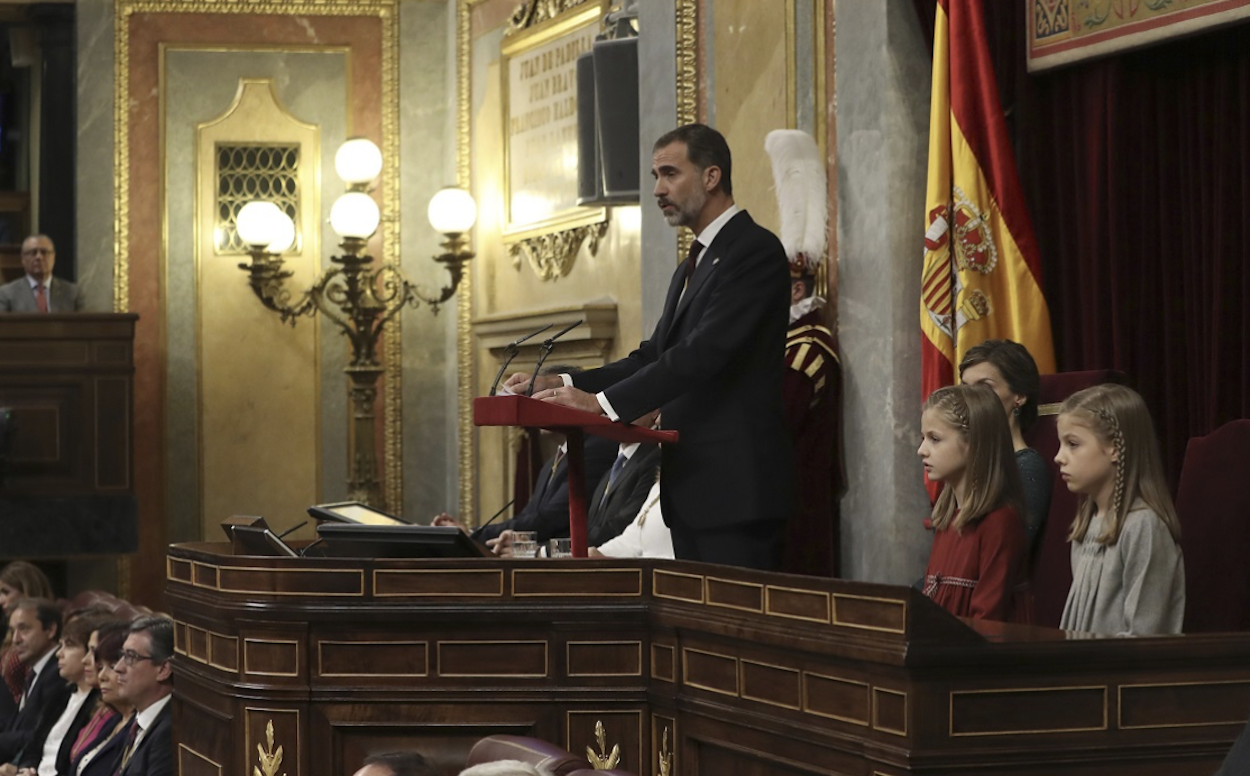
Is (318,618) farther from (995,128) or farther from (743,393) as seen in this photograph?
(995,128)

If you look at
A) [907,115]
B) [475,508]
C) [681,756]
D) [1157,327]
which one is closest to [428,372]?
[475,508]

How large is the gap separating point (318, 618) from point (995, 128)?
2.64 meters

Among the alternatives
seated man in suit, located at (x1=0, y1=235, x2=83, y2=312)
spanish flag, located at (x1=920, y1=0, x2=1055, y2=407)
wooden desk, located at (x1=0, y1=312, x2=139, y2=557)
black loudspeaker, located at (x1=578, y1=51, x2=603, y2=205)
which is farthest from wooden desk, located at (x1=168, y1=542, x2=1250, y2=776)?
seated man in suit, located at (x1=0, y1=235, x2=83, y2=312)

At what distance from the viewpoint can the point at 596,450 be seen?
638 cm

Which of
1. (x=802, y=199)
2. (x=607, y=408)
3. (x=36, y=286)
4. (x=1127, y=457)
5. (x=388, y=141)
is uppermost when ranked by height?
(x=388, y=141)

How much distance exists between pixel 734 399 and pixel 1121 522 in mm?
1027

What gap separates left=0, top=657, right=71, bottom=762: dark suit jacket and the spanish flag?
9.75 ft

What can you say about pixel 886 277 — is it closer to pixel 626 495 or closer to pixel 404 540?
pixel 626 495

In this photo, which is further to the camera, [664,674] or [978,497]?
[664,674]

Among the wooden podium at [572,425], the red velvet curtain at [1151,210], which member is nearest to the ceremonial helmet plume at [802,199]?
the red velvet curtain at [1151,210]

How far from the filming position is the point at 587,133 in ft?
26.6

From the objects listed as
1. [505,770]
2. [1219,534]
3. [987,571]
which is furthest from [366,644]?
[505,770]

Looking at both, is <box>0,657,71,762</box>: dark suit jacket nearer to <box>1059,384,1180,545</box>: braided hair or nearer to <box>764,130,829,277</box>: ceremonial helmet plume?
<box>764,130,829,277</box>: ceremonial helmet plume

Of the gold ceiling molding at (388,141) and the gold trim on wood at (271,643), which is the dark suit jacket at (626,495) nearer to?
the gold trim on wood at (271,643)
